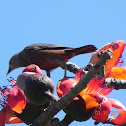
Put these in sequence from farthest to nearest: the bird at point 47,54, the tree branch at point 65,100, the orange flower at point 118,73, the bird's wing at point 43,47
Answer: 1. the bird's wing at point 43,47
2. the bird at point 47,54
3. the orange flower at point 118,73
4. the tree branch at point 65,100

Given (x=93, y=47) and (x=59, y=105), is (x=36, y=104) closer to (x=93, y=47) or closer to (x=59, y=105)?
(x=59, y=105)

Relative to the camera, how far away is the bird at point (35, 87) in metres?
2.06

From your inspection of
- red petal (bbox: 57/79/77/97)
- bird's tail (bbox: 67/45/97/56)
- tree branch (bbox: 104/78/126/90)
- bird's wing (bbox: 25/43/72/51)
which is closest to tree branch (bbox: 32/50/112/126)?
red petal (bbox: 57/79/77/97)

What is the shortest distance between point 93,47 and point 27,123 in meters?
3.94

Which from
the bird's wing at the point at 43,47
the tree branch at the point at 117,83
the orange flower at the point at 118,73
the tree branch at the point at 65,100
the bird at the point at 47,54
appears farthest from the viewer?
the bird's wing at the point at 43,47

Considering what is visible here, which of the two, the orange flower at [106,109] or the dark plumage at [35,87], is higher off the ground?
the dark plumage at [35,87]

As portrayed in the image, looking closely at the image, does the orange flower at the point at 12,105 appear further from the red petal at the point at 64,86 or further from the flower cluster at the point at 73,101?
the red petal at the point at 64,86

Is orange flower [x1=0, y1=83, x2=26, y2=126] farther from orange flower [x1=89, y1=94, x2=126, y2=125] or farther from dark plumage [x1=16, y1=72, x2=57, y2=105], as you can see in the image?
orange flower [x1=89, y1=94, x2=126, y2=125]

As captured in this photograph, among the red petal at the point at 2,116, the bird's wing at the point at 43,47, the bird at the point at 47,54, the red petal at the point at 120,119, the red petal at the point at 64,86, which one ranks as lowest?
the bird at the point at 47,54

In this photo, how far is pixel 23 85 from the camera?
6.81ft

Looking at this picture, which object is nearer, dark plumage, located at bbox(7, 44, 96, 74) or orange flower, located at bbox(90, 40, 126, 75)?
orange flower, located at bbox(90, 40, 126, 75)

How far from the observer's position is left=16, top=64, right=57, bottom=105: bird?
6.77ft

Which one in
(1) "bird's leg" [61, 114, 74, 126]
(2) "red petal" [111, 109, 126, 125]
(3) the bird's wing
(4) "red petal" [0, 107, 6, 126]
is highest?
(4) "red petal" [0, 107, 6, 126]

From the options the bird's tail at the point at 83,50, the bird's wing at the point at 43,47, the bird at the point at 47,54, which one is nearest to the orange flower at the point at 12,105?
the bird's tail at the point at 83,50
